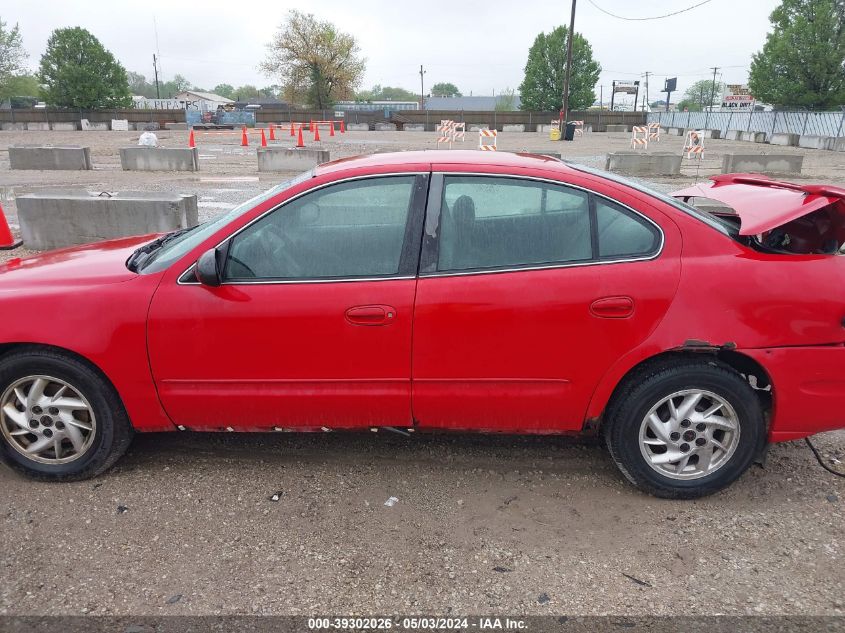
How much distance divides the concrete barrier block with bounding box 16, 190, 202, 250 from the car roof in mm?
5202

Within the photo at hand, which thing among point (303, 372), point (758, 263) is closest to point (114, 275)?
point (303, 372)

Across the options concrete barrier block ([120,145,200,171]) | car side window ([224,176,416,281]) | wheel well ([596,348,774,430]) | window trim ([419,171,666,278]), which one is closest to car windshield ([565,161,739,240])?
window trim ([419,171,666,278])

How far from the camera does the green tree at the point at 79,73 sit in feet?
185

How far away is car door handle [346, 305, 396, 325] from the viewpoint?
2.99 m

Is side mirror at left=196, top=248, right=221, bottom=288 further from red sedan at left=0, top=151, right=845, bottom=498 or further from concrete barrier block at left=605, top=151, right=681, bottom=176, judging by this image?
concrete barrier block at left=605, top=151, right=681, bottom=176

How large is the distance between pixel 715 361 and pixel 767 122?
45530mm

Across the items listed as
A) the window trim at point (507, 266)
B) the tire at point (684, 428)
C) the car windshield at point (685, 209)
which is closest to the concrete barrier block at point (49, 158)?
the window trim at point (507, 266)

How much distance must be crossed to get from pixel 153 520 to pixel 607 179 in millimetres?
2753

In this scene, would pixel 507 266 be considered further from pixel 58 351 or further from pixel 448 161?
pixel 58 351

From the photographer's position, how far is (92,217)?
26.7 ft

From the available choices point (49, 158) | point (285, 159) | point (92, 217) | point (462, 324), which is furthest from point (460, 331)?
point (49, 158)

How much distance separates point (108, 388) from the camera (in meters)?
3.18

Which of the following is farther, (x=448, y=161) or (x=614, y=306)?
(x=448, y=161)

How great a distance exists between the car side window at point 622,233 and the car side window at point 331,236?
936 millimetres
